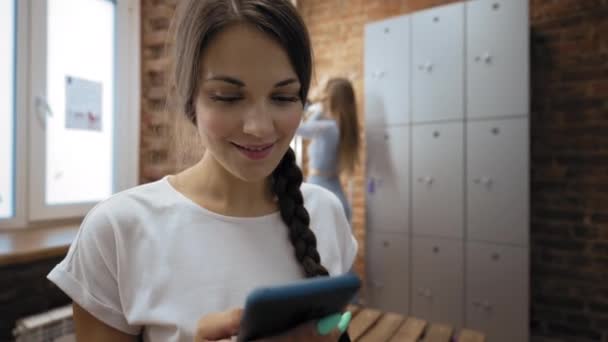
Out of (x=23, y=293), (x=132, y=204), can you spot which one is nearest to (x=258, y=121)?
(x=132, y=204)

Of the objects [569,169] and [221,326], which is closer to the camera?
[221,326]

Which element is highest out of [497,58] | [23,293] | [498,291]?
[497,58]

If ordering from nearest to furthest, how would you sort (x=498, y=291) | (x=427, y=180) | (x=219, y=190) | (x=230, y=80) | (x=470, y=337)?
(x=230, y=80), (x=219, y=190), (x=470, y=337), (x=498, y=291), (x=427, y=180)

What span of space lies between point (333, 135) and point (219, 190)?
6.47 ft

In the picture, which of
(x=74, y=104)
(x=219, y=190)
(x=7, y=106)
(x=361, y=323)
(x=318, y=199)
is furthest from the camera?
(x=74, y=104)

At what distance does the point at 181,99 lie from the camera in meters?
0.76

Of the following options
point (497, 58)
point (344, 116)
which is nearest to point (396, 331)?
point (344, 116)

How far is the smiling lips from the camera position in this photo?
68 cm

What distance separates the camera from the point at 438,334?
1424 millimetres

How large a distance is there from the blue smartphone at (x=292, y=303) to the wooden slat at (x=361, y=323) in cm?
96

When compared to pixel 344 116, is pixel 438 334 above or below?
below

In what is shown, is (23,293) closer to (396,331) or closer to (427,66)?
(396,331)

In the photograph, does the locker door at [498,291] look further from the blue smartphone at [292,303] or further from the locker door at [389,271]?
the blue smartphone at [292,303]

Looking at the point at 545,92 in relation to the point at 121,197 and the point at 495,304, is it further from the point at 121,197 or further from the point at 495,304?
the point at 121,197
